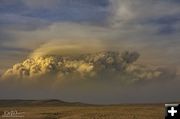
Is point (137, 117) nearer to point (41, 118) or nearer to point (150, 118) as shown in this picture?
point (150, 118)

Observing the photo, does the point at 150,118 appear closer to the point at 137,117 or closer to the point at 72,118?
the point at 137,117

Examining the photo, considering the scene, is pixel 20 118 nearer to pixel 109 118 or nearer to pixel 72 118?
pixel 72 118

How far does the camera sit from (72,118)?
289 ft

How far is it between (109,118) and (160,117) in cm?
1041

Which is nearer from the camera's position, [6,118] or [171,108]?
[171,108]

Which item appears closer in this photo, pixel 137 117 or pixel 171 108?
pixel 171 108

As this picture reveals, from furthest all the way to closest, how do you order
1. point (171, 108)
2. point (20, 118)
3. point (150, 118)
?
point (20, 118) → point (150, 118) → point (171, 108)

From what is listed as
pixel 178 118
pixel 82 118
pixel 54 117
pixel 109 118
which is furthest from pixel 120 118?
pixel 178 118

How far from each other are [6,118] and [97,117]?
19.4 m

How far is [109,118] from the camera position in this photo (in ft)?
281

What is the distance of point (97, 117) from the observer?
288 ft

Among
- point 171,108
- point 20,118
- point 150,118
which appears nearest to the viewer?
point 171,108

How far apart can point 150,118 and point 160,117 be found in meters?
2.83

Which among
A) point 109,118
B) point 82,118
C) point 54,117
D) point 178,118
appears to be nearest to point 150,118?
point 109,118
